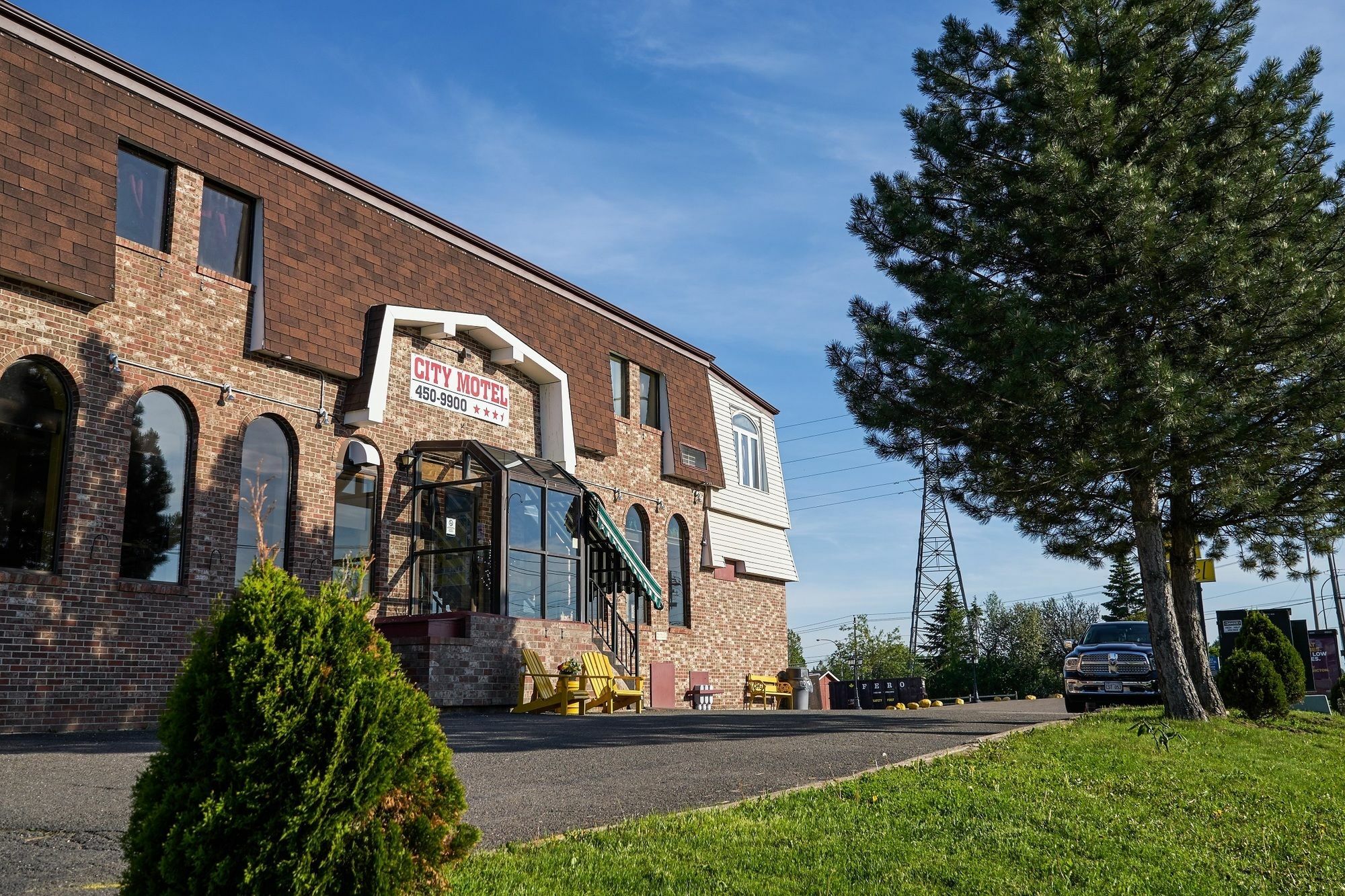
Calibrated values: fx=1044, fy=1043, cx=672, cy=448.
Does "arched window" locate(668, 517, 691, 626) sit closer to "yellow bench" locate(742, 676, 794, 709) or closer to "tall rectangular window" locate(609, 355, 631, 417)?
"yellow bench" locate(742, 676, 794, 709)

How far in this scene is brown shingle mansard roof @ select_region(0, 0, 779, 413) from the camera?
12.8 m

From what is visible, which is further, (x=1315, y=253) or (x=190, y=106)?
(x=190, y=106)

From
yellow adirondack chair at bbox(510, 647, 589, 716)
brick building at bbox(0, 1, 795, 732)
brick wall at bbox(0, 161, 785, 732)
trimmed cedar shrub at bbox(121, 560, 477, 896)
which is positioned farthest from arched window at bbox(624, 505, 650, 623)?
trimmed cedar shrub at bbox(121, 560, 477, 896)

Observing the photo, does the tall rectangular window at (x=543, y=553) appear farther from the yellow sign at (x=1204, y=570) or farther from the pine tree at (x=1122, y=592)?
the pine tree at (x=1122, y=592)

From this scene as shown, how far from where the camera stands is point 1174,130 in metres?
13.2

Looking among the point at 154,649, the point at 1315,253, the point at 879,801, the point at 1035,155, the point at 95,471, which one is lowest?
the point at 879,801

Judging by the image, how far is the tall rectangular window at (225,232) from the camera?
48.0ft

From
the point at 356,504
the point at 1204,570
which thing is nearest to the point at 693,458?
the point at 356,504

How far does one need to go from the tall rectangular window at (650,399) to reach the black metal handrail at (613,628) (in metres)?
4.77

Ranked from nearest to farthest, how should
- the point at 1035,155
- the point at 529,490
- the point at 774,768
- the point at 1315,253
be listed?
the point at 774,768 < the point at 1035,155 < the point at 1315,253 < the point at 529,490

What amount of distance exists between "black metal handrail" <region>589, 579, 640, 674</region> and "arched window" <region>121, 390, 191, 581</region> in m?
8.13

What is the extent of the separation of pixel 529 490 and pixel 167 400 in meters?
6.17

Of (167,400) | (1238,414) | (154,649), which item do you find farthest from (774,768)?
(167,400)

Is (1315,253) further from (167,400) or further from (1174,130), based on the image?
(167,400)
